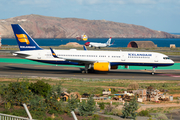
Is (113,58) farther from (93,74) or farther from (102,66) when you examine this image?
(93,74)

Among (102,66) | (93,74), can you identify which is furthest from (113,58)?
(93,74)

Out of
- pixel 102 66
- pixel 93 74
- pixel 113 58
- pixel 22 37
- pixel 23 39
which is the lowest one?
pixel 93 74

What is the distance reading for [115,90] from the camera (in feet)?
93.5

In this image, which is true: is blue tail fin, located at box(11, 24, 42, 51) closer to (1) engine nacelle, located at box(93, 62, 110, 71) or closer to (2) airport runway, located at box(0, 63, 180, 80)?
(2) airport runway, located at box(0, 63, 180, 80)

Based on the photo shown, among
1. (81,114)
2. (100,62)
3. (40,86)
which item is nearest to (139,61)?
(100,62)

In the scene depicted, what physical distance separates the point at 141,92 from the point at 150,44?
109m

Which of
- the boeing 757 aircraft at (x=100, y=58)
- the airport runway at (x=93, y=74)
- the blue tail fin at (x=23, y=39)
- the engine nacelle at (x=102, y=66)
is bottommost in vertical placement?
the airport runway at (x=93, y=74)

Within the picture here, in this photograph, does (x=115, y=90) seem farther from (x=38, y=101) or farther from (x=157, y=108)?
(x=38, y=101)

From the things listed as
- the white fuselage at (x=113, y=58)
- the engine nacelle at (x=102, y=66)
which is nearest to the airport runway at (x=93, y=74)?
the engine nacelle at (x=102, y=66)

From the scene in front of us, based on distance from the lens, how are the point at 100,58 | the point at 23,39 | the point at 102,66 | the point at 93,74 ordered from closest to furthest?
the point at 102,66, the point at 93,74, the point at 100,58, the point at 23,39

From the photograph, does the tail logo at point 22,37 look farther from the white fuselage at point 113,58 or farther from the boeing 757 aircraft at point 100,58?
the white fuselage at point 113,58

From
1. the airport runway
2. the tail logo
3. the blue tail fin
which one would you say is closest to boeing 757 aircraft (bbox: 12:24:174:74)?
the blue tail fin

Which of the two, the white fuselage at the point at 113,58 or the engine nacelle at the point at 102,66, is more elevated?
the white fuselage at the point at 113,58

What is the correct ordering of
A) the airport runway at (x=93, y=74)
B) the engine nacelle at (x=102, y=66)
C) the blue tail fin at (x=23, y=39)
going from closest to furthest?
the airport runway at (x=93, y=74), the engine nacelle at (x=102, y=66), the blue tail fin at (x=23, y=39)
